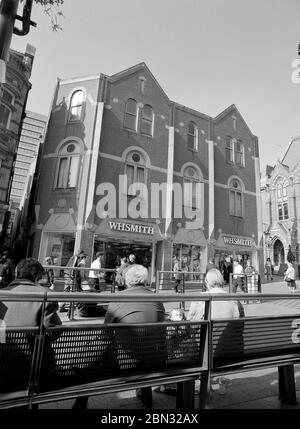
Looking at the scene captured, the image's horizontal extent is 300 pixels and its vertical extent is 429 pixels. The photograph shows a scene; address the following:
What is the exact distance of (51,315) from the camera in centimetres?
266

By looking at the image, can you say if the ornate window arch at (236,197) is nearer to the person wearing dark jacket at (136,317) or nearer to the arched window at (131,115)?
the arched window at (131,115)

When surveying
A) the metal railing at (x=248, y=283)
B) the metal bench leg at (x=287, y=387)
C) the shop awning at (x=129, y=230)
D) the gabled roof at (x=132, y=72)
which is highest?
the gabled roof at (x=132, y=72)

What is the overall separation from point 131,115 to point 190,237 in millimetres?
8620

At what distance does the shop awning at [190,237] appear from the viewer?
58.7ft

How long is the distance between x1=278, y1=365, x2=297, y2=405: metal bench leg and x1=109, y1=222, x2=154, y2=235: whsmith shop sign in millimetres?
12688

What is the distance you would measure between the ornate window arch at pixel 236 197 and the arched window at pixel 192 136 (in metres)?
3.89

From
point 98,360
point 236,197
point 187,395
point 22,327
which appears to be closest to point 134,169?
point 236,197


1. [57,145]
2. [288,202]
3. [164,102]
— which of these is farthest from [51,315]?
[288,202]

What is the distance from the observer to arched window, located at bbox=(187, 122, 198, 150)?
2017cm

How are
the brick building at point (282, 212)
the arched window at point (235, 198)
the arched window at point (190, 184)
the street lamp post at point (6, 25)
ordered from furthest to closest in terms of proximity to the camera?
the brick building at point (282, 212) → the arched window at point (235, 198) → the arched window at point (190, 184) → the street lamp post at point (6, 25)

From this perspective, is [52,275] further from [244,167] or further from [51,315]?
[244,167]

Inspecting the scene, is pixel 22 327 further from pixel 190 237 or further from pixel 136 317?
pixel 190 237

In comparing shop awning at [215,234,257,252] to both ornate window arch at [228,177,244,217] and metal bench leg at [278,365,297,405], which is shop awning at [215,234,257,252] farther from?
metal bench leg at [278,365,297,405]

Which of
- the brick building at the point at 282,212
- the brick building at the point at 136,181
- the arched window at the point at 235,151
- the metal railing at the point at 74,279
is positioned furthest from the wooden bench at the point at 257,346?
the brick building at the point at 282,212
